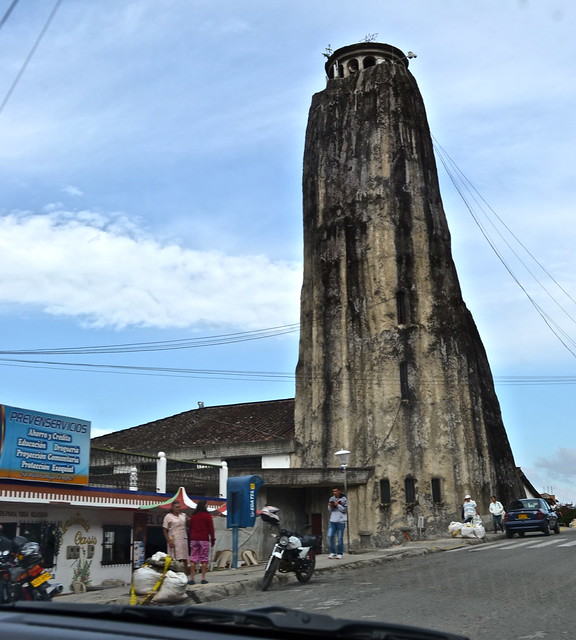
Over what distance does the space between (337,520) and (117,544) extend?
218 inches

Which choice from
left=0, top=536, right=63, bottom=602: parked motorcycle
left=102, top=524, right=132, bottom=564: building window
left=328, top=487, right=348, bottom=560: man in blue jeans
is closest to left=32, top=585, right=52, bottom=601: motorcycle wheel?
left=0, top=536, right=63, bottom=602: parked motorcycle

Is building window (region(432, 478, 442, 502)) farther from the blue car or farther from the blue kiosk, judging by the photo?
the blue kiosk

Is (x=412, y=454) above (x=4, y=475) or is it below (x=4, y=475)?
above

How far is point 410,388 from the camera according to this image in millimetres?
37125

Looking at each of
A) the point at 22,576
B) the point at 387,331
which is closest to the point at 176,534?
the point at 22,576

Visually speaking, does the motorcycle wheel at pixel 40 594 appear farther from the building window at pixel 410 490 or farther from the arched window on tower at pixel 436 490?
the arched window on tower at pixel 436 490

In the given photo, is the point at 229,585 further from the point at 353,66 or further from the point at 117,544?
the point at 353,66

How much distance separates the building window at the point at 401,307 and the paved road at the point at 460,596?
21349 mm

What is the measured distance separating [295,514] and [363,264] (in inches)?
510

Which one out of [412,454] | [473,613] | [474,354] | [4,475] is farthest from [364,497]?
[473,613]

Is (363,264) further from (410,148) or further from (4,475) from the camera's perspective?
(4,475)

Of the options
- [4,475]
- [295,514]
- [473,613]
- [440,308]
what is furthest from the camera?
[440,308]

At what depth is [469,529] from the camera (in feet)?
94.7

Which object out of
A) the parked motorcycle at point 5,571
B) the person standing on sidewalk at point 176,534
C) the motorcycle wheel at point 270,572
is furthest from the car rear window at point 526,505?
the parked motorcycle at point 5,571
